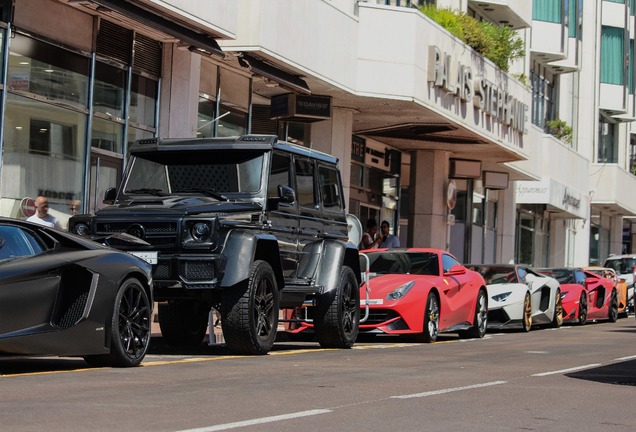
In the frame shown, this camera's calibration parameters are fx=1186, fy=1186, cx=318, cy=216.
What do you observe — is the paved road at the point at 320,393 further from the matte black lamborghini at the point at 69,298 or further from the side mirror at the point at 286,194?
the side mirror at the point at 286,194

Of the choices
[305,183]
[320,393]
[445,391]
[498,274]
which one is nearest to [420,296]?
[305,183]

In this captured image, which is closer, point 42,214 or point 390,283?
point 42,214

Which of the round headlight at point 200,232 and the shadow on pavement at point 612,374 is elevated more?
the round headlight at point 200,232

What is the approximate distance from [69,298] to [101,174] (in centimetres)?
964

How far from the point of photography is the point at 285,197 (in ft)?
43.0

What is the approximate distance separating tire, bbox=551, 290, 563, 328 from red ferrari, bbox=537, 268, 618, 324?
74 centimetres

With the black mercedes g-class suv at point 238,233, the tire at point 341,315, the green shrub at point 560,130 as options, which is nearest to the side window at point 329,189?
the black mercedes g-class suv at point 238,233

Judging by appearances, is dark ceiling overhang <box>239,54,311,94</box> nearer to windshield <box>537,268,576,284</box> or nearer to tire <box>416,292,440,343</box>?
tire <box>416,292,440,343</box>

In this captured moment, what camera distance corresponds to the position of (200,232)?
39.7ft

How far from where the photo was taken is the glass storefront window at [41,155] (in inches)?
658

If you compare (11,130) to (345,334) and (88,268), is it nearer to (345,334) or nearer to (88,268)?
(345,334)

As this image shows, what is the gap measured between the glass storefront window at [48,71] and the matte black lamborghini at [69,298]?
7.00m

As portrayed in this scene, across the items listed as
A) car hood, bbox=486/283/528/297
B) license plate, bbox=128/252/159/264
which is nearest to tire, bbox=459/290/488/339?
car hood, bbox=486/283/528/297

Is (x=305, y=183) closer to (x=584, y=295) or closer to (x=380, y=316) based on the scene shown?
(x=380, y=316)
